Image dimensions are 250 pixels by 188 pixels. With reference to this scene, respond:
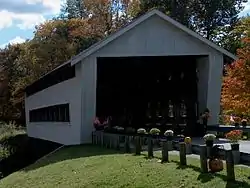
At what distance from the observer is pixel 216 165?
11.5 metres

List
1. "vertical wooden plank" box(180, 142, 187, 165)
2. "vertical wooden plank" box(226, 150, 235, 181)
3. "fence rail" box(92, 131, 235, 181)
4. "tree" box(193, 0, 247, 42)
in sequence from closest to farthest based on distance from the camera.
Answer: "vertical wooden plank" box(226, 150, 235, 181) → "fence rail" box(92, 131, 235, 181) → "vertical wooden plank" box(180, 142, 187, 165) → "tree" box(193, 0, 247, 42)

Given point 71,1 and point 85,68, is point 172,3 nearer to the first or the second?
point 71,1

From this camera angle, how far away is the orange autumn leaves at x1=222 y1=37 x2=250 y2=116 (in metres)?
21.6

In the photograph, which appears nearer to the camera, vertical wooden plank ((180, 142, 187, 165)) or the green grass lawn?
the green grass lawn

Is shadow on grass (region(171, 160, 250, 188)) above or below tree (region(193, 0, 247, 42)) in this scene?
below

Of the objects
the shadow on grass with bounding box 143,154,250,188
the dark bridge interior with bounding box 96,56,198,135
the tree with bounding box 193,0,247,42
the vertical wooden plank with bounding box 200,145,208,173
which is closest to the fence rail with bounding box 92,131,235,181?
the vertical wooden plank with bounding box 200,145,208,173

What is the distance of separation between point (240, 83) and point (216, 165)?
10941 millimetres

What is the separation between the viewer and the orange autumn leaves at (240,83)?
2162cm

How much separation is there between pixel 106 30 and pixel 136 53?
1075 inches

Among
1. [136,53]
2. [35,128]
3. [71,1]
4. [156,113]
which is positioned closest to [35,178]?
[136,53]

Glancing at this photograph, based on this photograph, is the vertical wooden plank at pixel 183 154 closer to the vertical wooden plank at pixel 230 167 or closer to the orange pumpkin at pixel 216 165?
the orange pumpkin at pixel 216 165

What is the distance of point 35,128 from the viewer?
38.8 m

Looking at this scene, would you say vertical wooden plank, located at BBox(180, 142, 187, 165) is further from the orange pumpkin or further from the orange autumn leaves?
the orange autumn leaves

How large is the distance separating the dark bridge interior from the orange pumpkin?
554 inches
